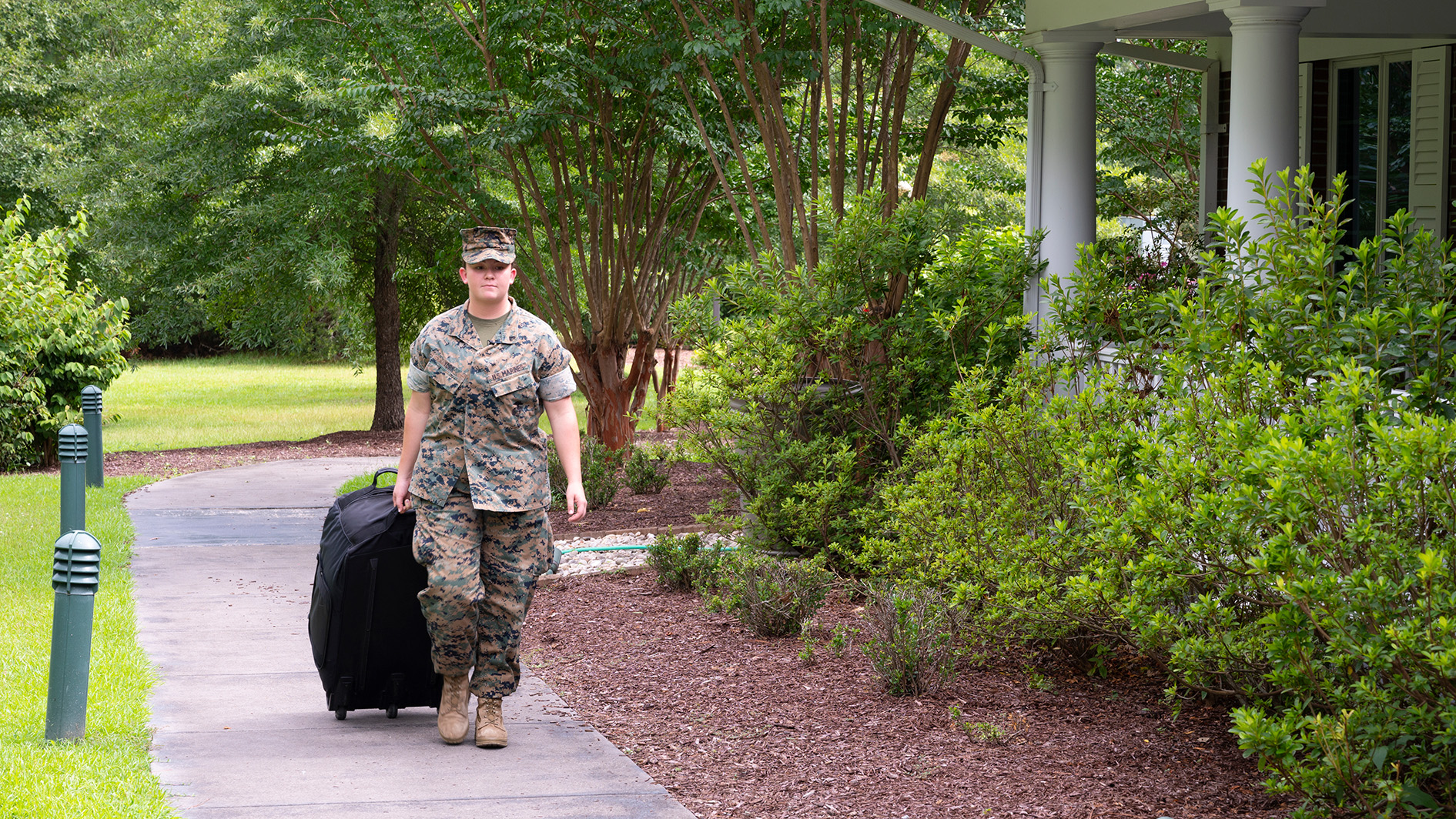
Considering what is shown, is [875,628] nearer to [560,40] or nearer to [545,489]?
[545,489]

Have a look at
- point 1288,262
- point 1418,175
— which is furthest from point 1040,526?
point 1418,175

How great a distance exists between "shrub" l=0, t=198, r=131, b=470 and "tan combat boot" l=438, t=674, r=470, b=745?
11.1 m

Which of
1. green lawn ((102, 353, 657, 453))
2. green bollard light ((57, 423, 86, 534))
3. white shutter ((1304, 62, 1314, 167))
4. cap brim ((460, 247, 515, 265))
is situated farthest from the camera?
green lawn ((102, 353, 657, 453))

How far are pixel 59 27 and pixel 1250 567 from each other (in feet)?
75.6

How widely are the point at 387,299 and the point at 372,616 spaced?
51.1 feet

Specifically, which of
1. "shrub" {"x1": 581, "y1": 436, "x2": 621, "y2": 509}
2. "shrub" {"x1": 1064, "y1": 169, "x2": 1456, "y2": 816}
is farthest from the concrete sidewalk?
"shrub" {"x1": 581, "y1": 436, "x2": 621, "y2": 509}

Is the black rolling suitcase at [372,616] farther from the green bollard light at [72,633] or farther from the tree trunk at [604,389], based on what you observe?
the tree trunk at [604,389]

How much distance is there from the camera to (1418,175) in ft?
34.9

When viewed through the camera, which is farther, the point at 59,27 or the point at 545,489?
the point at 59,27

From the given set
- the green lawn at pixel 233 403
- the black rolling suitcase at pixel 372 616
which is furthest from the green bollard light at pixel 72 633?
the green lawn at pixel 233 403

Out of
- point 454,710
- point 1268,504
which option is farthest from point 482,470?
point 1268,504

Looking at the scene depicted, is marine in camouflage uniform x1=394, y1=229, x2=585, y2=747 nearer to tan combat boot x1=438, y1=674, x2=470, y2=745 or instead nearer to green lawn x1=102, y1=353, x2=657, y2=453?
tan combat boot x1=438, y1=674, x2=470, y2=745

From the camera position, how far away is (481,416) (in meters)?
4.64

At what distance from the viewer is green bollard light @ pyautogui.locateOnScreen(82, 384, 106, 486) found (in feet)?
41.6
